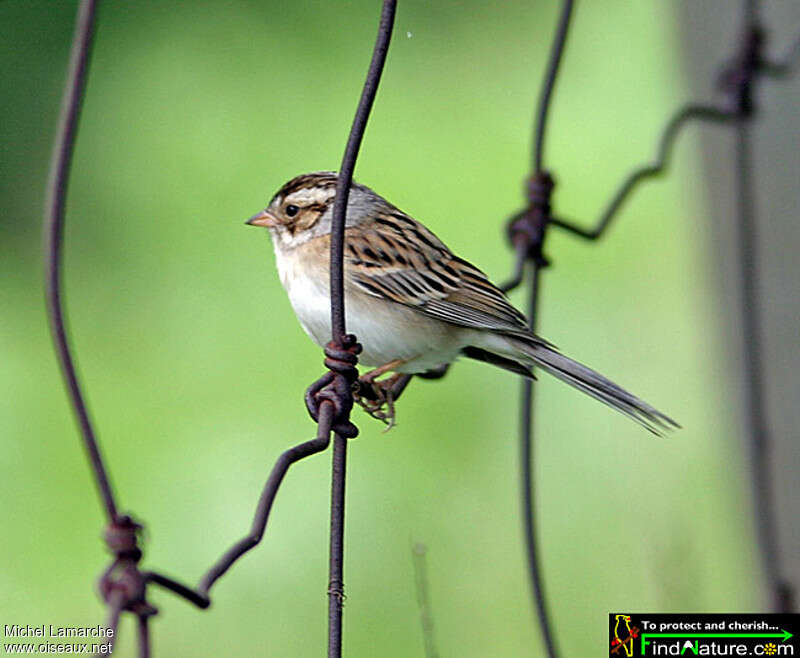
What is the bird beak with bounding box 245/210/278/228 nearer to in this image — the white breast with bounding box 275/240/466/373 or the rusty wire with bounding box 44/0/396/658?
the white breast with bounding box 275/240/466/373

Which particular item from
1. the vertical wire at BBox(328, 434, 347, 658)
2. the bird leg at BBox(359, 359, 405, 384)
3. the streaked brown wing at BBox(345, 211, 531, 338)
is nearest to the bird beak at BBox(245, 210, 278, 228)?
the streaked brown wing at BBox(345, 211, 531, 338)

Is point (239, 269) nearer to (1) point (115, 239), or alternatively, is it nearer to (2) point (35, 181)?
Result: (1) point (115, 239)

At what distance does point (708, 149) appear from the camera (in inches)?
112

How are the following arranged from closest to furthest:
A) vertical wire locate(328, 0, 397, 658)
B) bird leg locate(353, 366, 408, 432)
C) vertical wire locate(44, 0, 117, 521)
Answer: vertical wire locate(44, 0, 117, 521), vertical wire locate(328, 0, 397, 658), bird leg locate(353, 366, 408, 432)

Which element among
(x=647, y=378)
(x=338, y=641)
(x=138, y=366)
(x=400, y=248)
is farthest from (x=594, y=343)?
(x=338, y=641)

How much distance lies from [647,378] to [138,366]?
1338 millimetres

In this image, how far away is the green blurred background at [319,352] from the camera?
2709mm

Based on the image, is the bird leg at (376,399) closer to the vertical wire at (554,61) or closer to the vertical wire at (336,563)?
the vertical wire at (554,61)

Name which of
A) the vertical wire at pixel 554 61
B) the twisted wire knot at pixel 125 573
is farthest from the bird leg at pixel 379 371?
the twisted wire knot at pixel 125 573

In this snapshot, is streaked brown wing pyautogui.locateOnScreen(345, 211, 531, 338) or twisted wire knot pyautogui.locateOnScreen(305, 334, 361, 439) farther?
streaked brown wing pyautogui.locateOnScreen(345, 211, 531, 338)

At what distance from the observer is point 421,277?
1877 millimetres

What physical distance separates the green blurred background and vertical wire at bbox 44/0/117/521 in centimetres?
134

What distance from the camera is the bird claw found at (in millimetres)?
1613

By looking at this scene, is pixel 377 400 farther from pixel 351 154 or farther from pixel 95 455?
pixel 95 455
